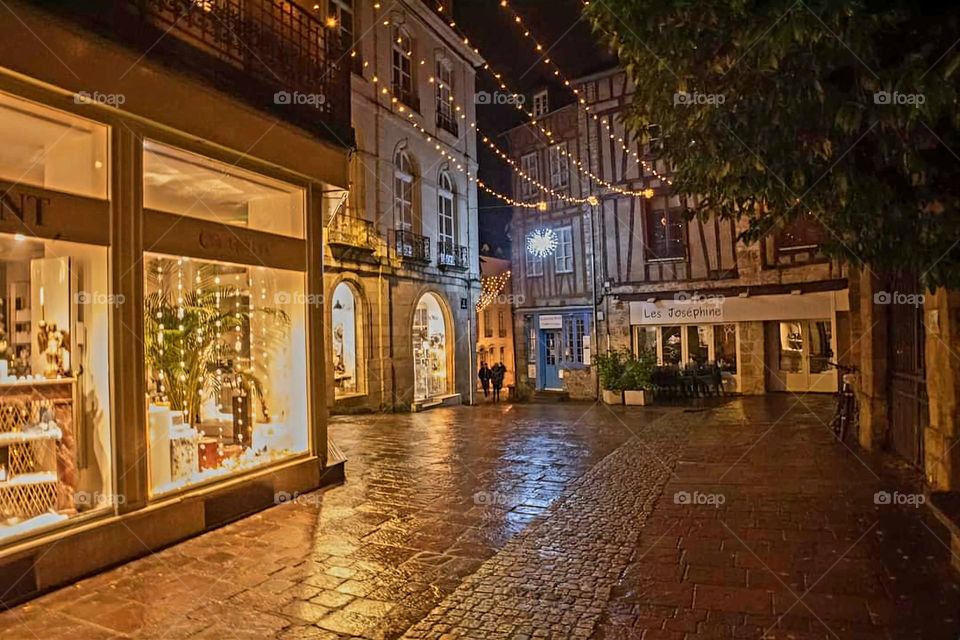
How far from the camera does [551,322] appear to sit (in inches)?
810

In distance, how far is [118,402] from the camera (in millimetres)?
4672

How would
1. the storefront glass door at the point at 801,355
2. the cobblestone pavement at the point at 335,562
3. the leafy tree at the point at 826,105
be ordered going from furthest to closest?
the storefront glass door at the point at 801,355
the cobblestone pavement at the point at 335,562
the leafy tree at the point at 826,105

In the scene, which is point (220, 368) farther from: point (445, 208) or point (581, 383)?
point (581, 383)

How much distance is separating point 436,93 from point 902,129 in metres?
14.4

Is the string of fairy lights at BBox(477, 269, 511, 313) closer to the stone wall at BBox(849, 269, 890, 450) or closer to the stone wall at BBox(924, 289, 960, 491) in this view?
the stone wall at BBox(849, 269, 890, 450)

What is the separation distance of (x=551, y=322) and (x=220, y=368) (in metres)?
15.1

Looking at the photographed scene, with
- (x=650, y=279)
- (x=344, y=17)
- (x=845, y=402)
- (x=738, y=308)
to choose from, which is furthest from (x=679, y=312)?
(x=344, y=17)

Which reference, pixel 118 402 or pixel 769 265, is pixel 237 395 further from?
pixel 769 265

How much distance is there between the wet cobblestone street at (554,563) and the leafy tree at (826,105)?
6.71 ft

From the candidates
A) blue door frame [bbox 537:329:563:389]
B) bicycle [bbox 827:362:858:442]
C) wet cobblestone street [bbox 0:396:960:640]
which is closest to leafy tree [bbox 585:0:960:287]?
wet cobblestone street [bbox 0:396:960:640]

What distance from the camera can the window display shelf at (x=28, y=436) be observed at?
448 centimetres

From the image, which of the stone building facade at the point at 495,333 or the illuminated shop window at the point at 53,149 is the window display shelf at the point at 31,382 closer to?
the illuminated shop window at the point at 53,149

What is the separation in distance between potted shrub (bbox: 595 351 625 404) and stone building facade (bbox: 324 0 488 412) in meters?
3.86

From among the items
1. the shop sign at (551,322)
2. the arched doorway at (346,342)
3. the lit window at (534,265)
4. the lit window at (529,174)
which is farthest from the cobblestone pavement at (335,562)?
the lit window at (529,174)
